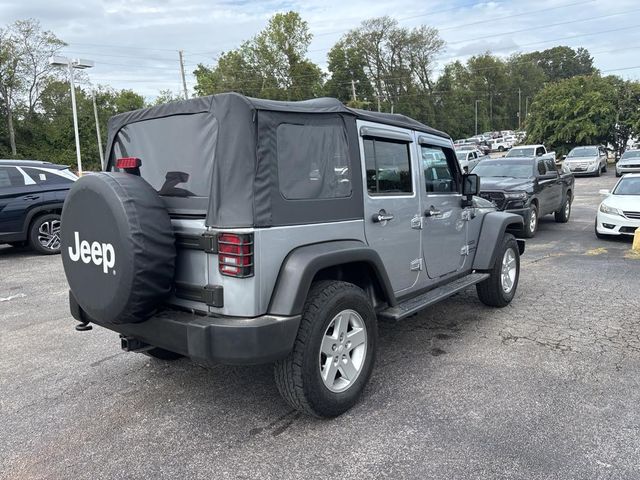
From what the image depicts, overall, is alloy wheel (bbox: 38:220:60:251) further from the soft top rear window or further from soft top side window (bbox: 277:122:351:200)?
soft top side window (bbox: 277:122:351:200)

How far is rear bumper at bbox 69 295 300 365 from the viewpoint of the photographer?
2.70 meters

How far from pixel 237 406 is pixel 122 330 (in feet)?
3.02

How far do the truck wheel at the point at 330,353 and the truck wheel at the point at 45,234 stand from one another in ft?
25.7

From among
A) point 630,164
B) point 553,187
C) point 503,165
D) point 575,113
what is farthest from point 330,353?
point 575,113

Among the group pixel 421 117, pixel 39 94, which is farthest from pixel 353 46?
pixel 39 94

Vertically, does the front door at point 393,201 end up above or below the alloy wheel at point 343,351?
above

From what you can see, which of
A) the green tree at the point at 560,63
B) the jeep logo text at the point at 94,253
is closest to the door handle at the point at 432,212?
the jeep logo text at the point at 94,253

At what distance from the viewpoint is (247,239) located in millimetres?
2750

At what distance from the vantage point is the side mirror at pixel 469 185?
492 cm

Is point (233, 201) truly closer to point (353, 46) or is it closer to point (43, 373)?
point (43, 373)

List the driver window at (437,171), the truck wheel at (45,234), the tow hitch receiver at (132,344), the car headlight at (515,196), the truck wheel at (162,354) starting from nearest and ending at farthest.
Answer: the tow hitch receiver at (132,344) → the truck wheel at (162,354) → the driver window at (437,171) → the truck wheel at (45,234) → the car headlight at (515,196)

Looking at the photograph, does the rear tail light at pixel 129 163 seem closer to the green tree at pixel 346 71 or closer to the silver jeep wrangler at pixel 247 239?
the silver jeep wrangler at pixel 247 239

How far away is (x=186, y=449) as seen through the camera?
2.92 metres

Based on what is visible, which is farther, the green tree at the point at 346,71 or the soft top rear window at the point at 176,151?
the green tree at the point at 346,71
